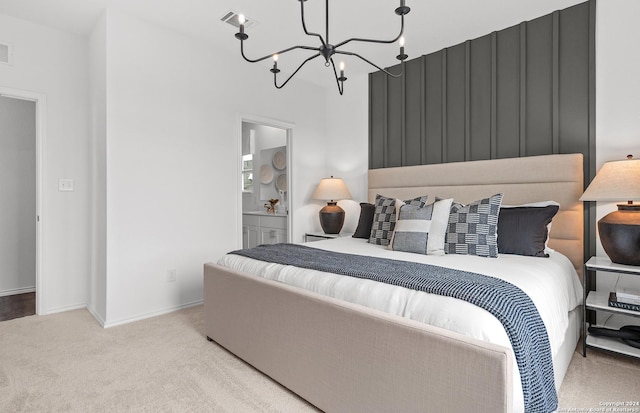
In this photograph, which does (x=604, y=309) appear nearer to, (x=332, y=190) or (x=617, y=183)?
(x=617, y=183)

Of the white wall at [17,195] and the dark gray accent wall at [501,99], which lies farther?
the white wall at [17,195]

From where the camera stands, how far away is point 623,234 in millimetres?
2182

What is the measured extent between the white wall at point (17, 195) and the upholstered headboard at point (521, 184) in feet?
13.6

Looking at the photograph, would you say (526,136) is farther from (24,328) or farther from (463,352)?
(24,328)

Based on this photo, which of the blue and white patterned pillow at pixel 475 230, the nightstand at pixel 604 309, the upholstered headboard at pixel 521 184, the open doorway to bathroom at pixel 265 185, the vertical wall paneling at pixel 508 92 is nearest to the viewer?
the nightstand at pixel 604 309

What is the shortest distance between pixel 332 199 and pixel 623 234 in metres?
2.62

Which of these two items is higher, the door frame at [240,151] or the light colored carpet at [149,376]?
the door frame at [240,151]

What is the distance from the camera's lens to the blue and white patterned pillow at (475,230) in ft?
7.55

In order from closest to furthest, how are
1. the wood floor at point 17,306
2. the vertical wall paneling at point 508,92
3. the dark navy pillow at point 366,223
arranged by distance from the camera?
the vertical wall paneling at point 508,92 → the wood floor at point 17,306 → the dark navy pillow at point 366,223

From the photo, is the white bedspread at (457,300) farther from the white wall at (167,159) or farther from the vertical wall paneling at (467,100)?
the vertical wall paneling at (467,100)

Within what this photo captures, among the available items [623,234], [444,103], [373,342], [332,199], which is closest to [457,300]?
[373,342]

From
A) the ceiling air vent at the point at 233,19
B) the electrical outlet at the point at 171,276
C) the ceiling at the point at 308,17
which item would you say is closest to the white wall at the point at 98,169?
the ceiling at the point at 308,17

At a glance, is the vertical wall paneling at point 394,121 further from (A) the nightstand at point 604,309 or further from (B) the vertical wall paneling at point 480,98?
(A) the nightstand at point 604,309

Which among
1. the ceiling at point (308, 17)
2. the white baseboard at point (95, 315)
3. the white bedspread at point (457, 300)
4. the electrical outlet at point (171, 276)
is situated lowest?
the white baseboard at point (95, 315)
